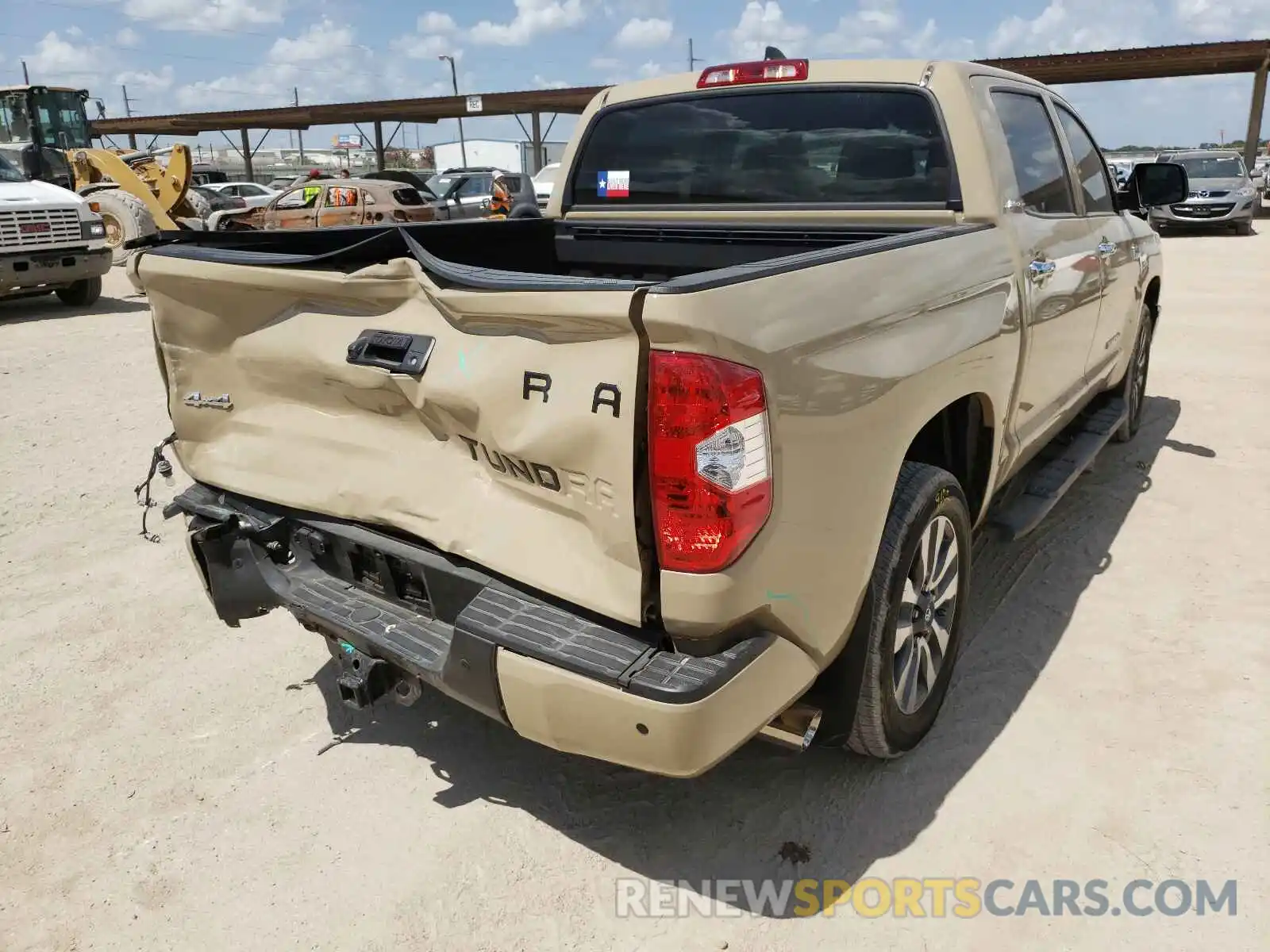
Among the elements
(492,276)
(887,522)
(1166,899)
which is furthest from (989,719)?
(492,276)

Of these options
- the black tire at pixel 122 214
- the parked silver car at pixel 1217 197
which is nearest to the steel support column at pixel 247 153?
the black tire at pixel 122 214

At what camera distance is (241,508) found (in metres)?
2.91

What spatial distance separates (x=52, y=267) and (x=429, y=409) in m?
11.3

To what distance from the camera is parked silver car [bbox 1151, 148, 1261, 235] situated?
18.7 metres

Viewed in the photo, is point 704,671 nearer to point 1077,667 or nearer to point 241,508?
point 241,508

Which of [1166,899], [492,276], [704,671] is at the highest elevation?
[492,276]

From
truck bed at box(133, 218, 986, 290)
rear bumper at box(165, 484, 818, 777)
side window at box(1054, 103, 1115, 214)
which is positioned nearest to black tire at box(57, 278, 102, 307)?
truck bed at box(133, 218, 986, 290)

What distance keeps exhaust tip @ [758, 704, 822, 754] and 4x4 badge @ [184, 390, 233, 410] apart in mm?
1841

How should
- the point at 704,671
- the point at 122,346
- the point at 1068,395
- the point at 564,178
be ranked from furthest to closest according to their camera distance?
1. the point at 122,346
2. the point at 564,178
3. the point at 1068,395
4. the point at 704,671

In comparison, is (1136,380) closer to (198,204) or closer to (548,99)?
(198,204)

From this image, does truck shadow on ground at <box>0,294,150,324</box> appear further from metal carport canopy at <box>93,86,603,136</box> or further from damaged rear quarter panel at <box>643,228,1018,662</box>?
metal carport canopy at <box>93,86,603,136</box>

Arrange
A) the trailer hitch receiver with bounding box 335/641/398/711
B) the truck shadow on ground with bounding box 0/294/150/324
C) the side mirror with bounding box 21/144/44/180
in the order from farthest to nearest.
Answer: the side mirror with bounding box 21/144/44/180
the truck shadow on ground with bounding box 0/294/150/324
the trailer hitch receiver with bounding box 335/641/398/711

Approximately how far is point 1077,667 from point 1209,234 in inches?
789

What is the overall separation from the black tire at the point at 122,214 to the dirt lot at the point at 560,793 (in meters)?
13.5
